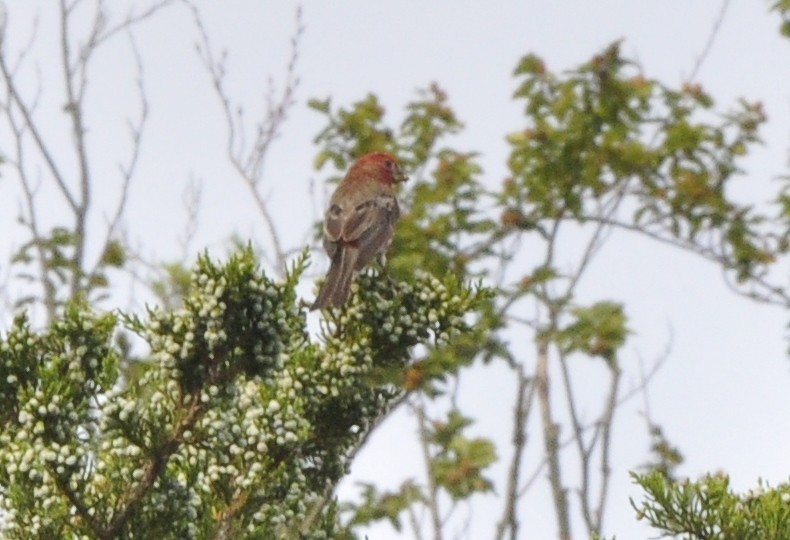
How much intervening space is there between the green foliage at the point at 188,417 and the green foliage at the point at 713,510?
113 centimetres

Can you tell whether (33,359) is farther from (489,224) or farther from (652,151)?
(652,151)

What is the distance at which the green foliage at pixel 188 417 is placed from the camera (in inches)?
182

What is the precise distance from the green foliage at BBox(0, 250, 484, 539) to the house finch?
1118 mm

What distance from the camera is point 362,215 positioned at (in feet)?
28.5

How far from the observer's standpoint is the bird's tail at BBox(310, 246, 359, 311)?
5635mm

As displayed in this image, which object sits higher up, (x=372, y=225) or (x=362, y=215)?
(x=362, y=215)

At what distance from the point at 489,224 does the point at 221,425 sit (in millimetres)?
7530

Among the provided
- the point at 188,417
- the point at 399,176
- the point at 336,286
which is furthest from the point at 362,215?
the point at 188,417

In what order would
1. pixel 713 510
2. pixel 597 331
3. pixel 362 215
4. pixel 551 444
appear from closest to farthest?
pixel 713 510 < pixel 362 215 < pixel 551 444 < pixel 597 331

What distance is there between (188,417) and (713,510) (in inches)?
61.0

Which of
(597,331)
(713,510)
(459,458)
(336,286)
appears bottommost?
(713,510)

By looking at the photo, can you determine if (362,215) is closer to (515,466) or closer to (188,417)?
(515,466)

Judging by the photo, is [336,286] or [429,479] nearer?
[336,286]

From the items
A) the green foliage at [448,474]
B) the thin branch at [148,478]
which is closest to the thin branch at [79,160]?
the green foliage at [448,474]
